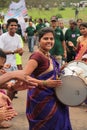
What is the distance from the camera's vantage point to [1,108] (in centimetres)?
317

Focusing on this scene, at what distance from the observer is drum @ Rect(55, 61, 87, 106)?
4730mm

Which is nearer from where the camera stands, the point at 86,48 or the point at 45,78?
the point at 45,78

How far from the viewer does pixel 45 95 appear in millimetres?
4680

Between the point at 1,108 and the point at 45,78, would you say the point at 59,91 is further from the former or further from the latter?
the point at 1,108

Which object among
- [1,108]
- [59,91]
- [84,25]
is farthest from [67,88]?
[84,25]

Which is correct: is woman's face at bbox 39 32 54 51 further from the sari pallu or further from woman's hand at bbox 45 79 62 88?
woman's hand at bbox 45 79 62 88

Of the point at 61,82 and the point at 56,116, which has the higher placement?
the point at 61,82

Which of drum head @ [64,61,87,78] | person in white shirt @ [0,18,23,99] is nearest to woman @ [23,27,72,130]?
drum head @ [64,61,87,78]

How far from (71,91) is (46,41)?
0.64 metres

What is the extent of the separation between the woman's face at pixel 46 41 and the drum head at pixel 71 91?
0.39 metres

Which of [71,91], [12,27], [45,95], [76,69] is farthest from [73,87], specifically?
[12,27]

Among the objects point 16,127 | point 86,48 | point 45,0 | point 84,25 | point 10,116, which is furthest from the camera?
point 45,0

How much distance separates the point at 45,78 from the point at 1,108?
1529 millimetres

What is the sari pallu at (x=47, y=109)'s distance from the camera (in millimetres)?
4688
